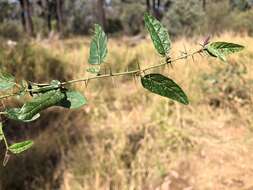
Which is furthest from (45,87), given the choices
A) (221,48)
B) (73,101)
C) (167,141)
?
(167,141)

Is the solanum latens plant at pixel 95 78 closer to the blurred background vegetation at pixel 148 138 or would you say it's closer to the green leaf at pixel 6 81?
the green leaf at pixel 6 81

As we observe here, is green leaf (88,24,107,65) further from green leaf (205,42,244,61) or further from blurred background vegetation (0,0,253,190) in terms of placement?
blurred background vegetation (0,0,253,190)

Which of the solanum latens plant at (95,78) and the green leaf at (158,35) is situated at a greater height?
the green leaf at (158,35)

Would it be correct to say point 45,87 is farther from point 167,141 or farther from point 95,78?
point 167,141

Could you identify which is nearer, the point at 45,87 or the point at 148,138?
the point at 45,87

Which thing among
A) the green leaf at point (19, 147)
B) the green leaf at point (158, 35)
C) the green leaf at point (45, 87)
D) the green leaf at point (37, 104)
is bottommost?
the green leaf at point (19, 147)

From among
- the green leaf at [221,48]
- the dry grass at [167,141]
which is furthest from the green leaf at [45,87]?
the dry grass at [167,141]

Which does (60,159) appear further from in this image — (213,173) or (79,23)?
(79,23)
